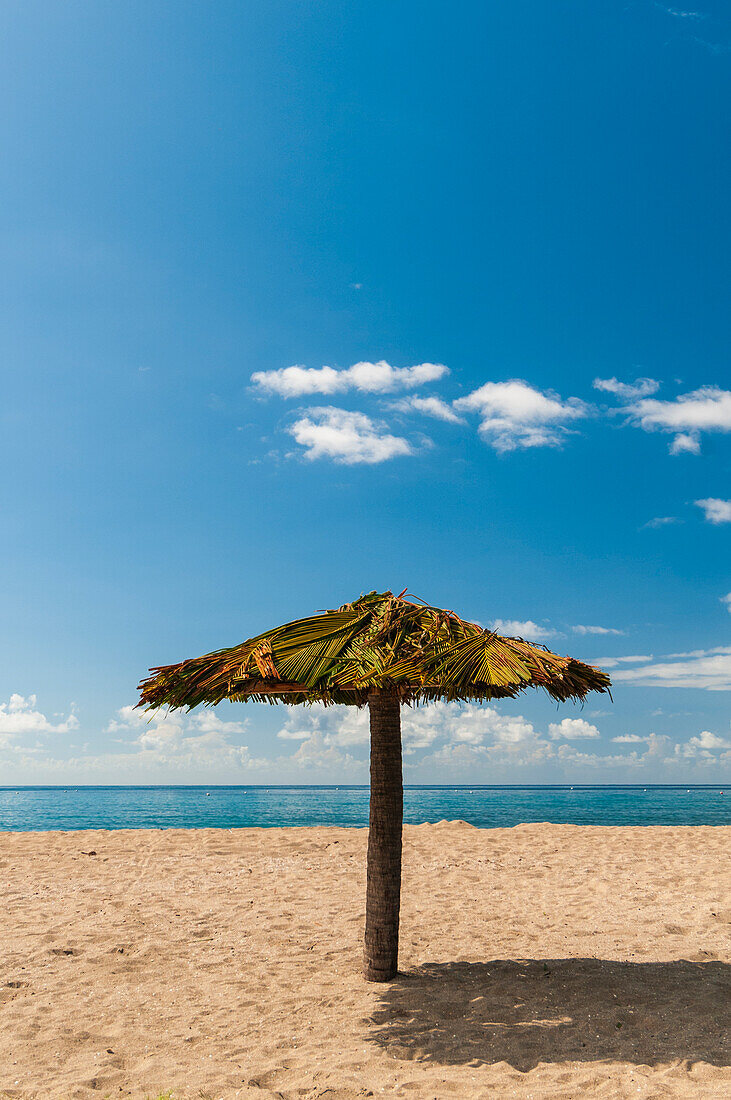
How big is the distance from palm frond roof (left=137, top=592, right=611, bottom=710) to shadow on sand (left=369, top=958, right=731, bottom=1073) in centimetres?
245

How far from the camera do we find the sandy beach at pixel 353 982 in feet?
14.6

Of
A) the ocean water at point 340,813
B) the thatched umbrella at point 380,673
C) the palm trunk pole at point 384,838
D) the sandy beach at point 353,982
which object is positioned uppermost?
the thatched umbrella at point 380,673

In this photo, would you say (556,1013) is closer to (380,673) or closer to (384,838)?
(384,838)

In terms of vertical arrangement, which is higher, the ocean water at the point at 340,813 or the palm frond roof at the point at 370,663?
the palm frond roof at the point at 370,663

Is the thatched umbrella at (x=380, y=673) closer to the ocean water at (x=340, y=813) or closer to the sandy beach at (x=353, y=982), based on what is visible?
the sandy beach at (x=353, y=982)

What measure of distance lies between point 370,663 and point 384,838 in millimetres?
1707

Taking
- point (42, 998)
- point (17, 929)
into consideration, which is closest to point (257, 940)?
point (42, 998)

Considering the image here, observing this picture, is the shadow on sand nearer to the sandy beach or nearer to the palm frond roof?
the sandy beach

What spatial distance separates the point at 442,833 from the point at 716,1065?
35.8 feet

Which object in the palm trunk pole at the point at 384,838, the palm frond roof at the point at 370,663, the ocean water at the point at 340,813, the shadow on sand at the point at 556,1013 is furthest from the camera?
the ocean water at the point at 340,813

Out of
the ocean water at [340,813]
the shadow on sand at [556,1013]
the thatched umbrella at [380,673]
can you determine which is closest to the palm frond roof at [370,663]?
the thatched umbrella at [380,673]

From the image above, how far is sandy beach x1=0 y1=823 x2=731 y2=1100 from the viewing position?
4438 mm

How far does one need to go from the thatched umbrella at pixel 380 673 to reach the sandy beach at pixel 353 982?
1.02 metres

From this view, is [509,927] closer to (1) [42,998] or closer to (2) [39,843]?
(1) [42,998]
